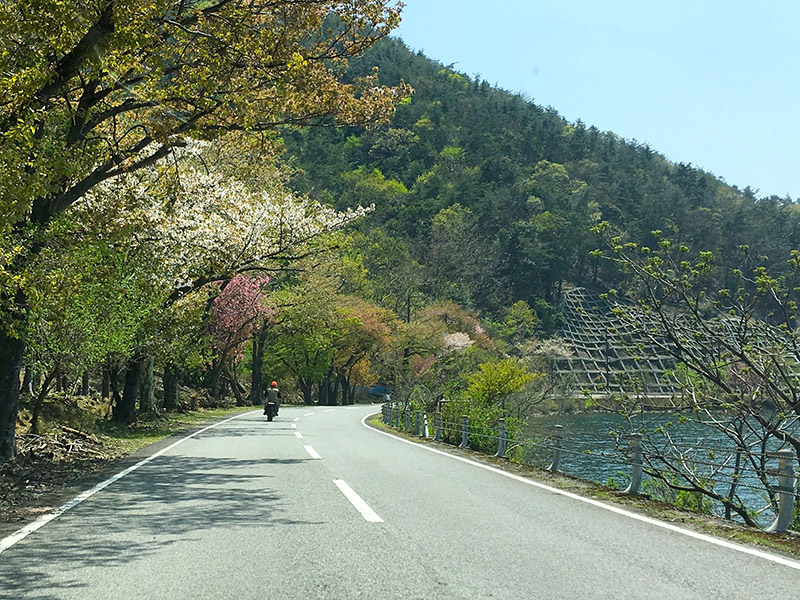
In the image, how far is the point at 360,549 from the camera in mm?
6133

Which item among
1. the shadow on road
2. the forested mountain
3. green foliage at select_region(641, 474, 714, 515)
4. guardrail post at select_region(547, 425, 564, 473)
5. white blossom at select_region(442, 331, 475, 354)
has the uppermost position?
the forested mountain

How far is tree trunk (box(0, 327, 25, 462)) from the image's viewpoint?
12594 millimetres

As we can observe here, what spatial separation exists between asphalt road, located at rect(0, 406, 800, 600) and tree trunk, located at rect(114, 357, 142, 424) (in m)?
14.2

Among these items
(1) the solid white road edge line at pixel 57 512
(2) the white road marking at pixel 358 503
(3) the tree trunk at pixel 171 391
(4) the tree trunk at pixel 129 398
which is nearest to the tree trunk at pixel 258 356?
(3) the tree trunk at pixel 171 391

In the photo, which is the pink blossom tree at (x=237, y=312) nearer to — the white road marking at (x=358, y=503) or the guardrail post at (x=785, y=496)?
the white road marking at (x=358, y=503)

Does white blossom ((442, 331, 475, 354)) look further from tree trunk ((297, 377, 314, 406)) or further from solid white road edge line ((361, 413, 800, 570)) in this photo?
solid white road edge line ((361, 413, 800, 570))

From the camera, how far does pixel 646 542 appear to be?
6.84 m

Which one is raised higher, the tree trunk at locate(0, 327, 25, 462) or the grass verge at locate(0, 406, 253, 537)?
the tree trunk at locate(0, 327, 25, 462)

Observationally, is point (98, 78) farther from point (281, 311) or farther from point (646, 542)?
point (281, 311)

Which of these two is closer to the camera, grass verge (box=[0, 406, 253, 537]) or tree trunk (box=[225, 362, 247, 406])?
grass verge (box=[0, 406, 253, 537])

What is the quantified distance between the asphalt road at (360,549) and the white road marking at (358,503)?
0.03 m

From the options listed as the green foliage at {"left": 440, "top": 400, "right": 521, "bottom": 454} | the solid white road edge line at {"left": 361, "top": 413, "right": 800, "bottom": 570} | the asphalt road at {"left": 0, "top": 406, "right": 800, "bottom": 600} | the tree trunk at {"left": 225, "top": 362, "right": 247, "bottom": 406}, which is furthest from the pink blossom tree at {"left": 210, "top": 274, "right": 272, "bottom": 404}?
the asphalt road at {"left": 0, "top": 406, "right": 800, "bottom": 600}

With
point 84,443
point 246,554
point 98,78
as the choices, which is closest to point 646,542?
point 246,554

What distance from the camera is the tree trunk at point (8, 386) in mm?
12594
